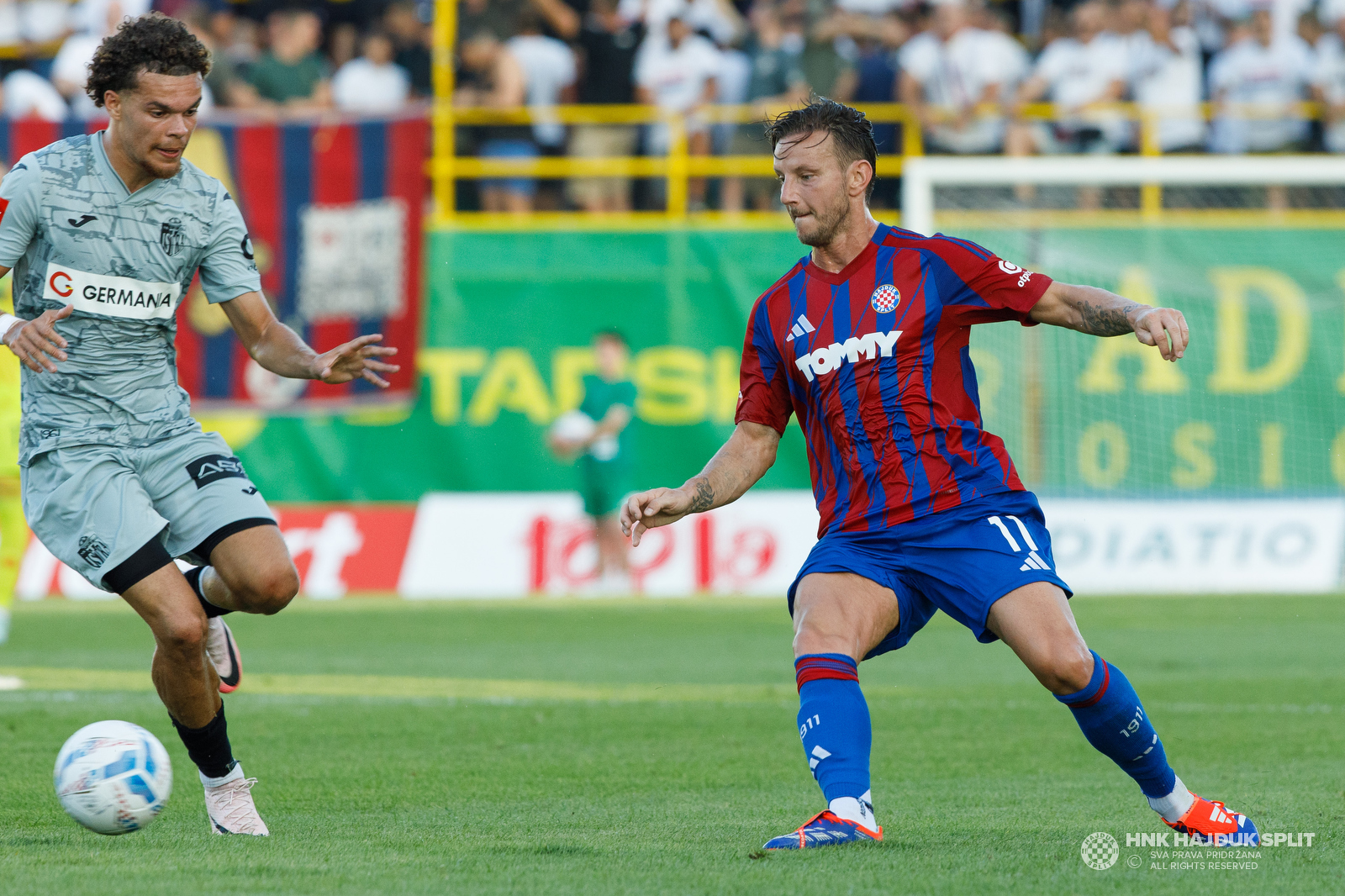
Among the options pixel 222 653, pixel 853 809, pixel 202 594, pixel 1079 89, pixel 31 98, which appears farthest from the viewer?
pixel 1079 89

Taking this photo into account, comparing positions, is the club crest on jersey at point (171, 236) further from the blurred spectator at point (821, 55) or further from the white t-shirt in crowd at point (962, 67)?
the white t-shirt in crowd at point (962, 67)

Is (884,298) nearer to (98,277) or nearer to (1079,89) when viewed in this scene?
(98,277)

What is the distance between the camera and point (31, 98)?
17.9 meters

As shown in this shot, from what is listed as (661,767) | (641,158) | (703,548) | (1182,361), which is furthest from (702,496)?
(641,158)

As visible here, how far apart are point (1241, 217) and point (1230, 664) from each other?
8.29 m

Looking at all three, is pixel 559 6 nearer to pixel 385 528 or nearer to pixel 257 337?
pixel 385 528

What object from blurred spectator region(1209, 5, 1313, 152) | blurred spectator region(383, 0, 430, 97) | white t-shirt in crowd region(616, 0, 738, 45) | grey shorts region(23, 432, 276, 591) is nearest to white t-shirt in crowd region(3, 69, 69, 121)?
blurred spectator region(383, 0, 430, 97)

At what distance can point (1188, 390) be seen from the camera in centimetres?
1775

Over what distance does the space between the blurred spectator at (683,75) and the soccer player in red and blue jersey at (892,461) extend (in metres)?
13.3

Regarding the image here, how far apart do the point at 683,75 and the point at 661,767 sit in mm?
12422

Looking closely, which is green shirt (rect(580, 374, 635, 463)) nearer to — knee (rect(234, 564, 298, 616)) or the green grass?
the green grass

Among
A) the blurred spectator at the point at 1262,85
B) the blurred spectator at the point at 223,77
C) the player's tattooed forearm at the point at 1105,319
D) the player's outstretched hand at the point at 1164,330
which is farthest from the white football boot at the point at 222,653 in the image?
the blurred spectator at the point at 1262,85

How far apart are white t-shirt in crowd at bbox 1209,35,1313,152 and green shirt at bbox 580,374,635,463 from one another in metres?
6.45

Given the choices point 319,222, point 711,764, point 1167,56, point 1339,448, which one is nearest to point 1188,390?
point 1339,448
